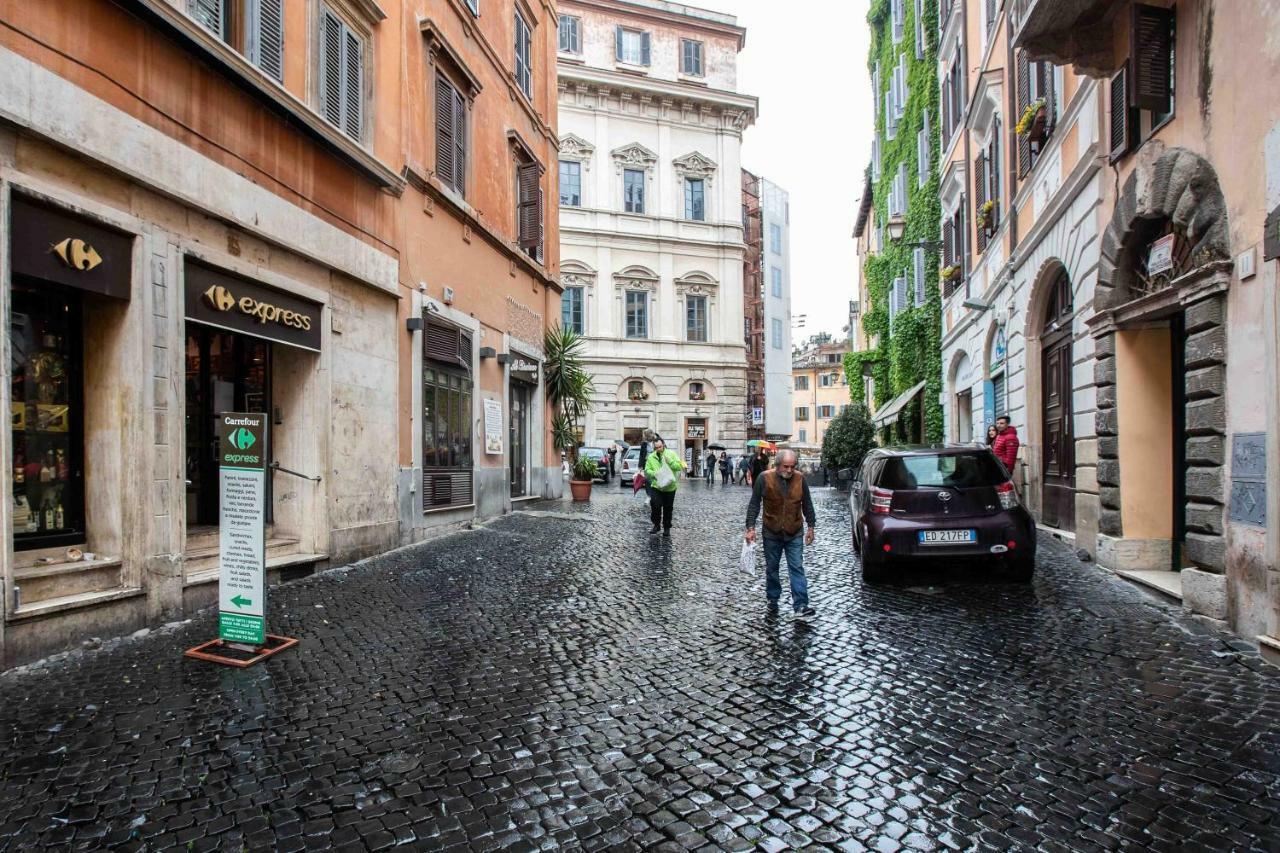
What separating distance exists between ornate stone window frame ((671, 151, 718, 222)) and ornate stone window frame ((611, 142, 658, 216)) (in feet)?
4.11

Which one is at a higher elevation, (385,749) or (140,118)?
(140,118)

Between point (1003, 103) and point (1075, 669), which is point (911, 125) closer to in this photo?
point (1003, 103)

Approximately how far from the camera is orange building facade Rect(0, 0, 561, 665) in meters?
5.76

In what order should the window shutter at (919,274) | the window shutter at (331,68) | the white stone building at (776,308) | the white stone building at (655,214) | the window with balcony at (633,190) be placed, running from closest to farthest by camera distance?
1. the window shutter at (331,68)
2. the window shutter at (919,274)
3. the white stone building at (655,214)
4. the window with balcony at (633,190)
5. the white stone building at (776,308)

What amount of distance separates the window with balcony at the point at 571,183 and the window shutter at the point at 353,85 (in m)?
26.7

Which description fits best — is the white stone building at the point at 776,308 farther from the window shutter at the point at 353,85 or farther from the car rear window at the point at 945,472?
the car rear window at the point at 945,472

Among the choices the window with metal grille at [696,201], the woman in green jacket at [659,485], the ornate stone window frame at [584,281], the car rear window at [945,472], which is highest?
the window with metal grille at [696,201]

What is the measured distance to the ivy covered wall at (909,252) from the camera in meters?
22.1

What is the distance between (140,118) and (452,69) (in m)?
7.70

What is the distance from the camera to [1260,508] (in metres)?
5.67

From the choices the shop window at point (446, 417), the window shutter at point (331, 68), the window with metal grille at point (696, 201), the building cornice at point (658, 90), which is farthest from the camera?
the window with metal grille at point (696, 201)

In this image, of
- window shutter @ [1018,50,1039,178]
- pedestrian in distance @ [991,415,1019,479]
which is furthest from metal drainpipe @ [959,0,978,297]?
pedestrian in distance @ [991,415,1019,479]

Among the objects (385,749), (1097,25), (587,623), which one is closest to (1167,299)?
(1097,25)

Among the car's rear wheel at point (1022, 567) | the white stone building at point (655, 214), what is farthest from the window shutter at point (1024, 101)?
the white stone building at point (655, 214)
